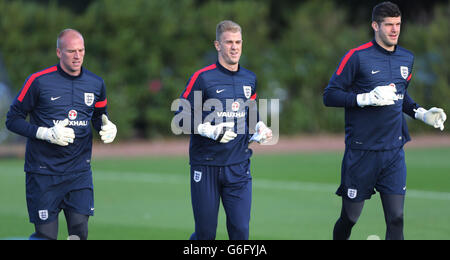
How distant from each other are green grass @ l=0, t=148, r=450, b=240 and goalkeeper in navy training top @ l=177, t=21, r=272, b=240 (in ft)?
8.09

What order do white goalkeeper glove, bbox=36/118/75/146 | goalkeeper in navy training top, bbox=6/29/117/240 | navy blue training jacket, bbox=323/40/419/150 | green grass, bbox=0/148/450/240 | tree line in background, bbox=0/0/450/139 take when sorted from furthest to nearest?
tree line in background, bbox=0/0/450/139 → green grass, bbox=0/148/450/240 → navy blue training jacket, bbox=323/40/419/150 → goalkeeper in navy training top, bbox=6/29/117/240 → white goalkeeper glove, bbox=36/118/75/146

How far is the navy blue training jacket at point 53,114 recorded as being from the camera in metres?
7.36

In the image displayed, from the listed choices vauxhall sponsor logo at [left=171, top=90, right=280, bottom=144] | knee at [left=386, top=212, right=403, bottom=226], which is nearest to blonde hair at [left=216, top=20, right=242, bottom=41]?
vauxhall sponsor logo at [left=171, top=90, right=280, bottom=144]

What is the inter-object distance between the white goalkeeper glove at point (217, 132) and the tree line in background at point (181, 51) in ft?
50.3

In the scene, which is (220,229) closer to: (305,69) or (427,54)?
(305,69)

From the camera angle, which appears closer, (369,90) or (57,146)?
(57,146)

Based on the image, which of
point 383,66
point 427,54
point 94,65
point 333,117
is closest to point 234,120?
point 383,66

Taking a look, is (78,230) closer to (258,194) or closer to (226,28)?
(226,28)

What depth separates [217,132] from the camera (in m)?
7.12

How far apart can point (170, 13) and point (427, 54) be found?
8.96 meters

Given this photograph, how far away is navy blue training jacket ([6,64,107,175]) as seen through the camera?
736cm

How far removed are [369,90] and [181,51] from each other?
16.3 m

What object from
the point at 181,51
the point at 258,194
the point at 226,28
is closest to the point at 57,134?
the point at 226,28

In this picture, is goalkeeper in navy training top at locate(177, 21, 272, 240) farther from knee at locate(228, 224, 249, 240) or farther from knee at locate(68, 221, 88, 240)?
knee at locate(68, 221, 88, 240)
